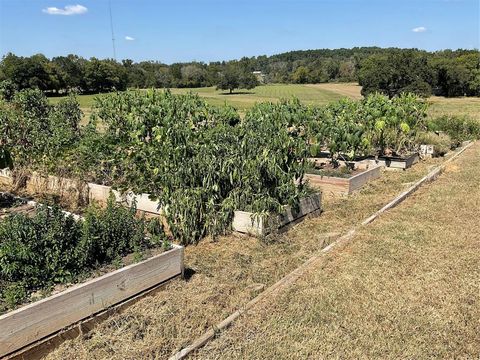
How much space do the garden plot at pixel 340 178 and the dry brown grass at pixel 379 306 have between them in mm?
2038

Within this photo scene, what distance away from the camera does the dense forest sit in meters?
55.5

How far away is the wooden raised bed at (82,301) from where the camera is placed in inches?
118

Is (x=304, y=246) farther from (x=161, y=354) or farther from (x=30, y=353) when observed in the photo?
(x=30, y=353)

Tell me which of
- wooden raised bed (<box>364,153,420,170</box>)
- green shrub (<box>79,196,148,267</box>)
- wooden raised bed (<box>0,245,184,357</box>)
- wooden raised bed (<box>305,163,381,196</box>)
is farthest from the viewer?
wooden raised bed (<box>364,153,420,170</box>)

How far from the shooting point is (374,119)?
10422 millimetres

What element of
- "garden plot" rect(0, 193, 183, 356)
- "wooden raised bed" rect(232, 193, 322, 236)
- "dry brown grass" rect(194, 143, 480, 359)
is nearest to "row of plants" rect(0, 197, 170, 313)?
"garden plot" rect(0, 193, 183, 356)

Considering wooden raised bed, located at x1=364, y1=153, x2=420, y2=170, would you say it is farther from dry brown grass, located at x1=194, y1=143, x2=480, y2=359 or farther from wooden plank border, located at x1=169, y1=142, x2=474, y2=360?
dry brown grass, located at x1=194, y1=143, x2=480, y2=359

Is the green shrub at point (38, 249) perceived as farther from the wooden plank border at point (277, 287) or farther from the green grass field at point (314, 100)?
the green grass field at point (314, 100)

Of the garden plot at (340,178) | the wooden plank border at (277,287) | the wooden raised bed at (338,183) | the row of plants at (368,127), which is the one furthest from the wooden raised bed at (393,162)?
the wooden plank border at (277,287)

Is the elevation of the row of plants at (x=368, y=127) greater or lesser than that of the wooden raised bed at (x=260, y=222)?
greater

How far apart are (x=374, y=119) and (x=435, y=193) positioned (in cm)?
286

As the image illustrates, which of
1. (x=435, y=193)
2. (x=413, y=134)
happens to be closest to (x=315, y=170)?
(x=435, y=193)

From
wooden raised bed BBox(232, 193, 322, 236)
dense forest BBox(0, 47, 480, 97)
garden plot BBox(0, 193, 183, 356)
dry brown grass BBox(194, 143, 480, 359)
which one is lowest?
dry brown grass BBox(194, 143, 480, 359)

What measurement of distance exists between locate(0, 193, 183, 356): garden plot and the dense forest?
49.9 meters
